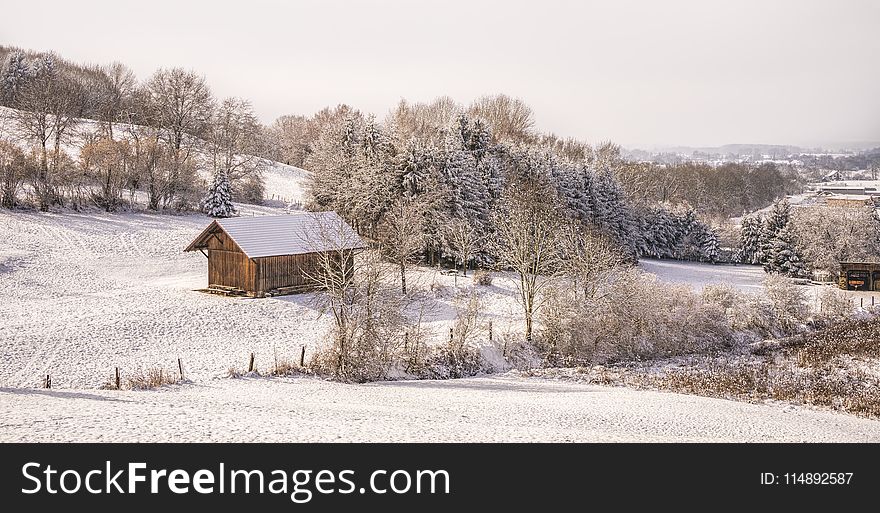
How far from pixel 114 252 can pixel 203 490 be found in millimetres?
33591

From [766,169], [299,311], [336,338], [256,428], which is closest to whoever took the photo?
[256,428]

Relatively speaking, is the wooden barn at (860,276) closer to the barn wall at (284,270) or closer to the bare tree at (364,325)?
the barn wall at (284,270)

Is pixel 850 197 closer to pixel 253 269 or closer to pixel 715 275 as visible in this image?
pixel 715 275

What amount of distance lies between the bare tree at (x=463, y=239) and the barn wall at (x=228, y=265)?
1167cm

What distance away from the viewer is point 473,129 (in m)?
46.2

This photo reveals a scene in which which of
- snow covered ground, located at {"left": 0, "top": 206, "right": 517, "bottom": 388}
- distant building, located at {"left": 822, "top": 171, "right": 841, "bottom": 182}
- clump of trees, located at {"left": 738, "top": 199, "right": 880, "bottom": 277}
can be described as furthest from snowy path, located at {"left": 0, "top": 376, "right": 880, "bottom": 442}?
distant building, located at {"left": 822, "top": 171, "right": 841, "bottom": 182}

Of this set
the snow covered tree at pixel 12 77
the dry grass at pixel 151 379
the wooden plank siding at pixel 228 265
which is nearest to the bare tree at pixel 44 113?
the snow covered tree at pixel 12 77

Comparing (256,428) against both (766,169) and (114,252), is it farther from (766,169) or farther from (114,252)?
(766,169)

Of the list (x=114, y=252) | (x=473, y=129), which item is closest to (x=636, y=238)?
(x=473, y=129)

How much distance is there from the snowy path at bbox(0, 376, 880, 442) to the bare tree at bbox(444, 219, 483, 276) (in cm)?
1740

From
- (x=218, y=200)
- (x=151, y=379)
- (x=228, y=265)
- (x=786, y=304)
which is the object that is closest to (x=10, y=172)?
(x=218, y=200)

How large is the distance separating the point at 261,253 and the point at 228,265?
1.89 m

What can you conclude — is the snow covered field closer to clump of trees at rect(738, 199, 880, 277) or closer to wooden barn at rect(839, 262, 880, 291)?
wooden barn at rect(839, 262, 880, 291)

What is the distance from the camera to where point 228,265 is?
105 feet
